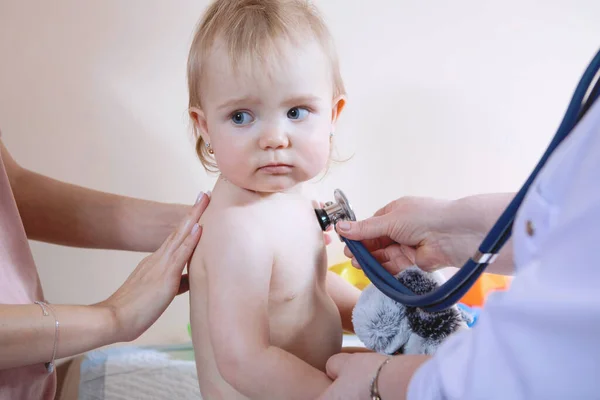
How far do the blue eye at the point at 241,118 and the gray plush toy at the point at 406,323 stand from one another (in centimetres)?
33

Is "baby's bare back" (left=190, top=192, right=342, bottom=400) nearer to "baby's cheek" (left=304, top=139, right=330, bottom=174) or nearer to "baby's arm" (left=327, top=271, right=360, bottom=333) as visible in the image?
"baby's cheek" (left=304, top=139, right=330, bottom=174)

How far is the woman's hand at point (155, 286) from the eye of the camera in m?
1.04

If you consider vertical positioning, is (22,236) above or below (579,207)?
above

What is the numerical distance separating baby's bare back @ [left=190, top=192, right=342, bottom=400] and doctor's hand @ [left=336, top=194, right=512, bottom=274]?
0.11 metres

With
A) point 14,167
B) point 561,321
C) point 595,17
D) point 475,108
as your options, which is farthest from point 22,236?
point 595,17

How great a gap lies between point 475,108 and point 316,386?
127cm

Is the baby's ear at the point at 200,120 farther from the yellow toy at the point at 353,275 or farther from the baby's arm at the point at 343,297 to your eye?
the yellow toy at the point at 353,275

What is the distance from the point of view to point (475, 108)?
1.94 meters

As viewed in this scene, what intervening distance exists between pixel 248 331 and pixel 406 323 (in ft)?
0.78

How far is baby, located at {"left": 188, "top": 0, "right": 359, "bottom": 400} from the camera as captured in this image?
92 centimetres

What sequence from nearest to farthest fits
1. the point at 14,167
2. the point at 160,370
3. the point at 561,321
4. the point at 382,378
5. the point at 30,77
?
the point at 561,321 < the point at 382,378 < the point at 14,167 < the point at 160,370 < the point at 30,77

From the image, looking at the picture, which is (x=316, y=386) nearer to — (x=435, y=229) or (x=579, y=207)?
(x=435, y=229)

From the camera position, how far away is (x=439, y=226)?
3.59 ft

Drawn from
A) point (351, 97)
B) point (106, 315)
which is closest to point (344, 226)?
point (106, 315)
